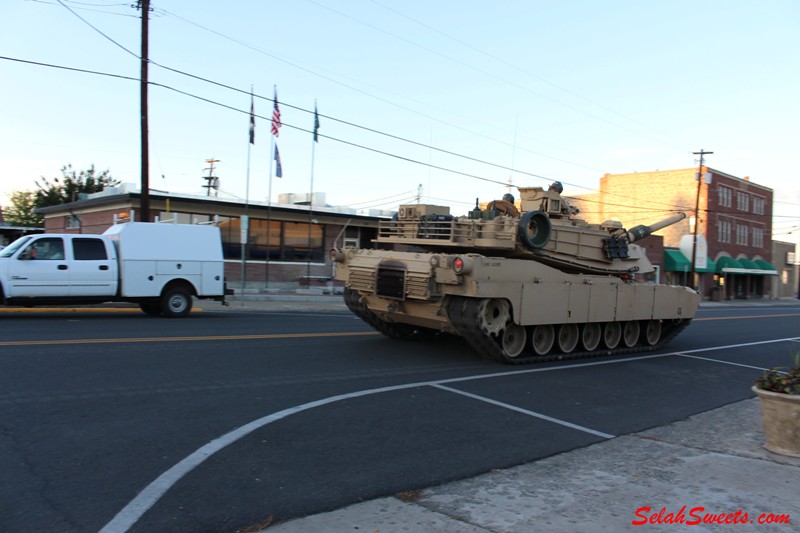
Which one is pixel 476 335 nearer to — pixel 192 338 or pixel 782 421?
pixel 782 421

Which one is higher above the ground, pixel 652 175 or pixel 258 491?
pixel 652 175

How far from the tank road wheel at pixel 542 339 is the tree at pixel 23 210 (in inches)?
2022

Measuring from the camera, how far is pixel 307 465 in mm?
5207

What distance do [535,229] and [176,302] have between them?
29.9 ft

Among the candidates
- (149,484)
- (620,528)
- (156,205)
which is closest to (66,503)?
(149,484)

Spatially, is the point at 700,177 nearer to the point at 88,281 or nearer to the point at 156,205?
the point at 156,205

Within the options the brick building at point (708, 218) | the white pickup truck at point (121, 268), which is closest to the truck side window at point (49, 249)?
the white pickup truck at point (121, 268)

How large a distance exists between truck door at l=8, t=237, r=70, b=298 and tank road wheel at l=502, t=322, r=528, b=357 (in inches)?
388

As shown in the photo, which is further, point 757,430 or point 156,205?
point 156,205

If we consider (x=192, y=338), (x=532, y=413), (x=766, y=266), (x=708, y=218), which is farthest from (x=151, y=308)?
(x=766, y=266)

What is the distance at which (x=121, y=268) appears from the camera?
587 inches

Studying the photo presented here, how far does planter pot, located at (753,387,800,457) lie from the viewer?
5891 mm

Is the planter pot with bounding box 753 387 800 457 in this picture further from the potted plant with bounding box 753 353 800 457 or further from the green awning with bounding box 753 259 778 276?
the green awning with bounding box 753 259 778 276

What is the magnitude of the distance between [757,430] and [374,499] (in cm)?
494
